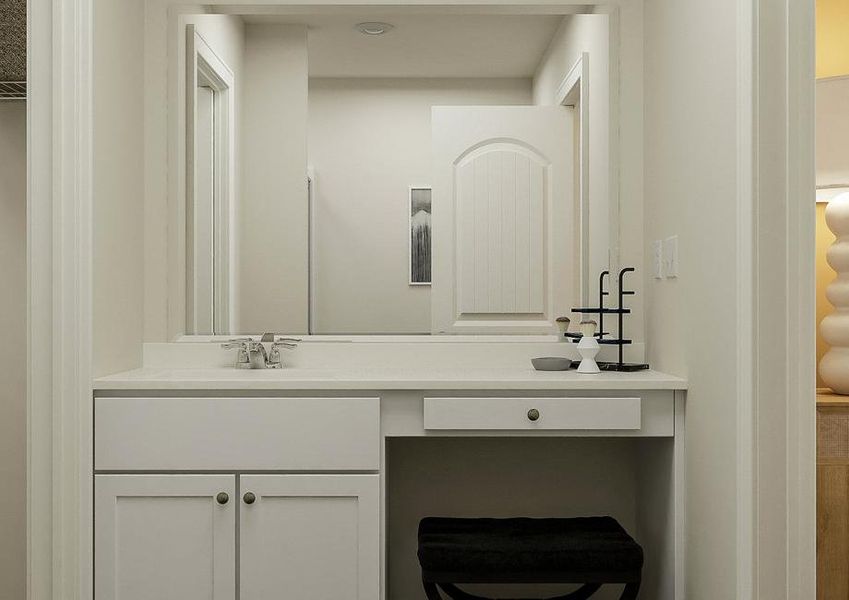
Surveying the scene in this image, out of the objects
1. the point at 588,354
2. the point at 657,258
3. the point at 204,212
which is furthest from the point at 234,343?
the point at 657,258

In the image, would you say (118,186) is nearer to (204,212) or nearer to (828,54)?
(204,212)

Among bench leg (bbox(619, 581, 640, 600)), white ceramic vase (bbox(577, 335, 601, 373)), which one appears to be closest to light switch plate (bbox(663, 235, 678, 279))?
white ceramic vase (bbox(577, 335, 601, 373))

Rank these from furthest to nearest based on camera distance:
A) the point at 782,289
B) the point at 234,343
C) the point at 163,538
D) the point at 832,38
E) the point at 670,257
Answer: the point at 832,38
the point at 234,343
the point at 670,257
the point at 163,538
the point at 782,289

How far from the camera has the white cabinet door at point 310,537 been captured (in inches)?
85.1

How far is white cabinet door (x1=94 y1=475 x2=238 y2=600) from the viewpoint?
216 centimetres

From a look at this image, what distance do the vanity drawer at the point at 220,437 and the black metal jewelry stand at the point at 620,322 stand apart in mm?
779

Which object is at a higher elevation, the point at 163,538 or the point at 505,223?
the point at 505,223

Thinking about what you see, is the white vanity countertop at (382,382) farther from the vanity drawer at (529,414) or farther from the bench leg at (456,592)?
the bench leg at (456,592)

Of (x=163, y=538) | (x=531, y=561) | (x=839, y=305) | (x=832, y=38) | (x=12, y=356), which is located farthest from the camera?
(x=832, y=38)

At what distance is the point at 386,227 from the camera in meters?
2.67

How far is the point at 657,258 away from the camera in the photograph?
2.47 meters

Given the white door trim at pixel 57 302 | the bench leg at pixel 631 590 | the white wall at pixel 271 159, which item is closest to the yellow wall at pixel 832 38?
the white wall at pixel 271 159

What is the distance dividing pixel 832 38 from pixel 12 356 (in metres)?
2.92

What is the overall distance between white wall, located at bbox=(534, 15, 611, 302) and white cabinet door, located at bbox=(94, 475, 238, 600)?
128 centimetres
